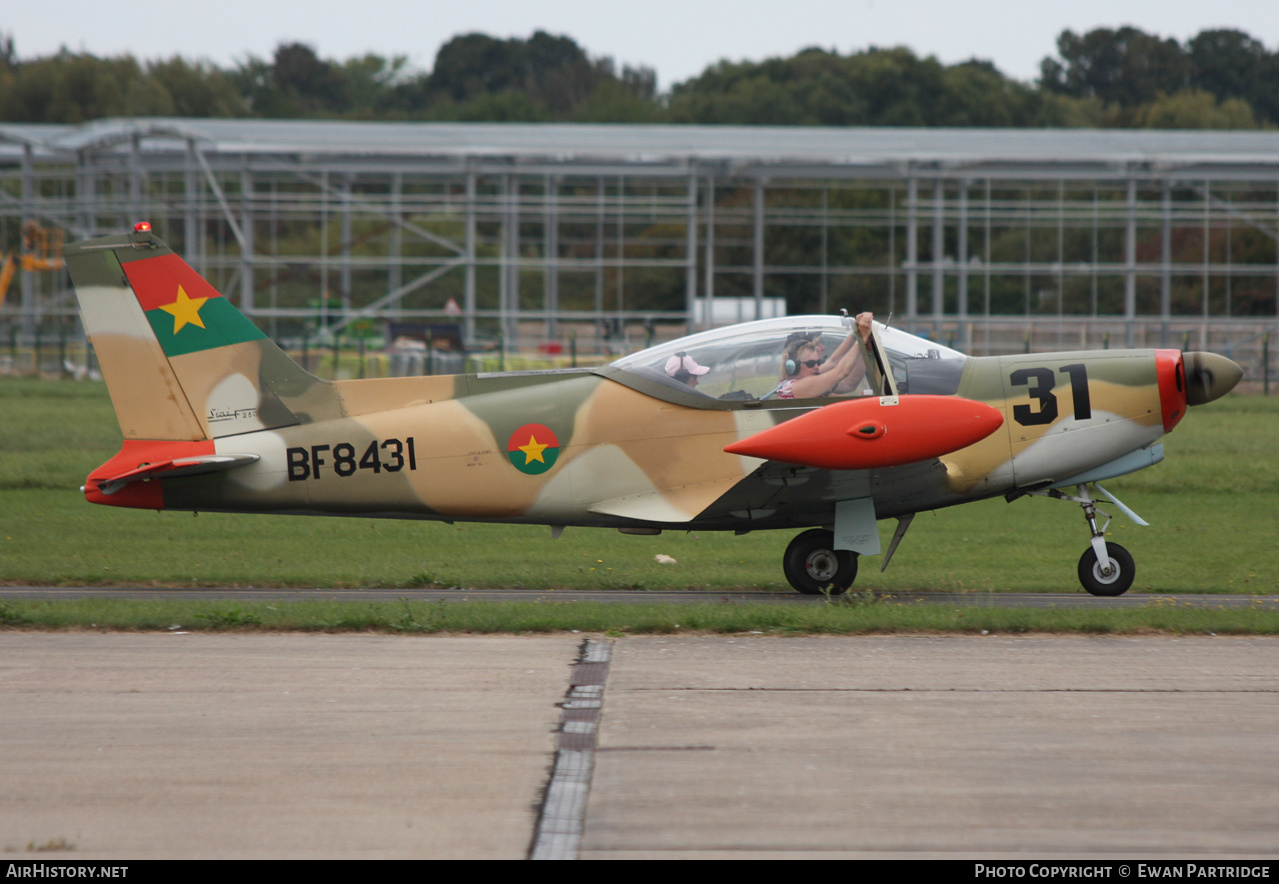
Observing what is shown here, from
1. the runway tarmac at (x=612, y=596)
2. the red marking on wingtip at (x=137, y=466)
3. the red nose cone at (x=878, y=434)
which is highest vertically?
the red nose cone at (x=878, y=434)

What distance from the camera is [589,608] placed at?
30.1ft

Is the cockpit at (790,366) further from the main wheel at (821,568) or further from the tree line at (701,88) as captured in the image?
the tree line at (701,88)

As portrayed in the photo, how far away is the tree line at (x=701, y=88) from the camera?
80.5m

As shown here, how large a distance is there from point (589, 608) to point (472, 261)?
31.1 m

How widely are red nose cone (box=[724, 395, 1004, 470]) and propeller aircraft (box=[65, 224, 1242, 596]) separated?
497 mm

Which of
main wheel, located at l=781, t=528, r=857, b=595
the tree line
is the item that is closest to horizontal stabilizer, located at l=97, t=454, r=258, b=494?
main wheel, located at l=781, t=528, r=857, b=595

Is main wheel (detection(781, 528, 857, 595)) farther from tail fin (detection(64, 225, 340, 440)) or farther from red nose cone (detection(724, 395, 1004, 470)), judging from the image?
tail fin (detection(64, 225, 340, 440))

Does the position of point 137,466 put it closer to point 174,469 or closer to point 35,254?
point 174,469

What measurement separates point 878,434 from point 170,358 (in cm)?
555

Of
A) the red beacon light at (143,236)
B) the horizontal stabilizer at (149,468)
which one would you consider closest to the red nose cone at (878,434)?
the horizontal stabilizer at (149,468)

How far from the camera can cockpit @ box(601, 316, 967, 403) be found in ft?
32.5

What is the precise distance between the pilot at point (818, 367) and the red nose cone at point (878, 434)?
23.0 inches

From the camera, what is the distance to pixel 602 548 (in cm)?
1339
